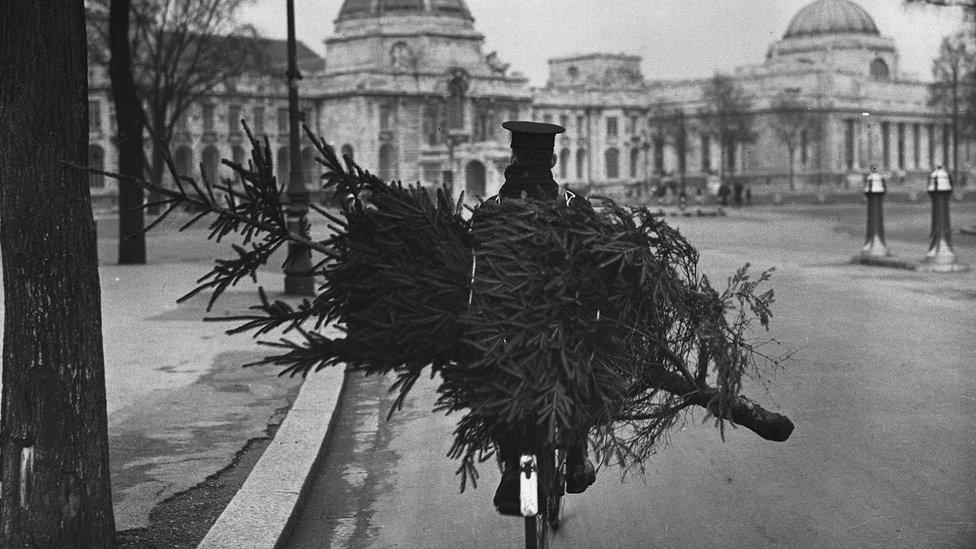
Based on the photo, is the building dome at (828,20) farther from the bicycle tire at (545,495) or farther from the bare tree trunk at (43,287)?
the bare tree trunk at (43,287)

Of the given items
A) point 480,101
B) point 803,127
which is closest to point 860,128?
point 803,127

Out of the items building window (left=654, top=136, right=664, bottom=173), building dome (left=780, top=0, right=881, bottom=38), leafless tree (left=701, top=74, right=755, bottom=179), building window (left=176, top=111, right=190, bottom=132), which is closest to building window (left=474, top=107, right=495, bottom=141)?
leafless tree (left=701, top=74, right=755, bottom=179)

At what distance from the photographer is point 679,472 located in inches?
307

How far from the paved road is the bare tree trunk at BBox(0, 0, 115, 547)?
1365mm

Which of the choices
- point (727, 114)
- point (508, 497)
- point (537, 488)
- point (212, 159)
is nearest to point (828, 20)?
point (727, 114)

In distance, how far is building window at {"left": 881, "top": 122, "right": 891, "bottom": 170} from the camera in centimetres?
13188

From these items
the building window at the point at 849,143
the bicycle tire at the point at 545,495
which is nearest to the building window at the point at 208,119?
the building window at the point at 849,143

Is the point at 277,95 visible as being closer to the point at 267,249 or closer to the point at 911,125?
the point at 911,125

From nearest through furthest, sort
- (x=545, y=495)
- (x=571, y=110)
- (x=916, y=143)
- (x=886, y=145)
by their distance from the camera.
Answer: (x=545, y=495), (x=571, y=110), (x=886, y=145), (x=916, y=143)

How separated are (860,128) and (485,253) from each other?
124694 mm

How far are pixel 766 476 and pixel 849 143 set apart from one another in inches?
4772

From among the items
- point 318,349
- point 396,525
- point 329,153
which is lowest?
point 396,525

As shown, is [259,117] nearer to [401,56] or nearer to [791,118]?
[401,56]

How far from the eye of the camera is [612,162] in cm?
11850
